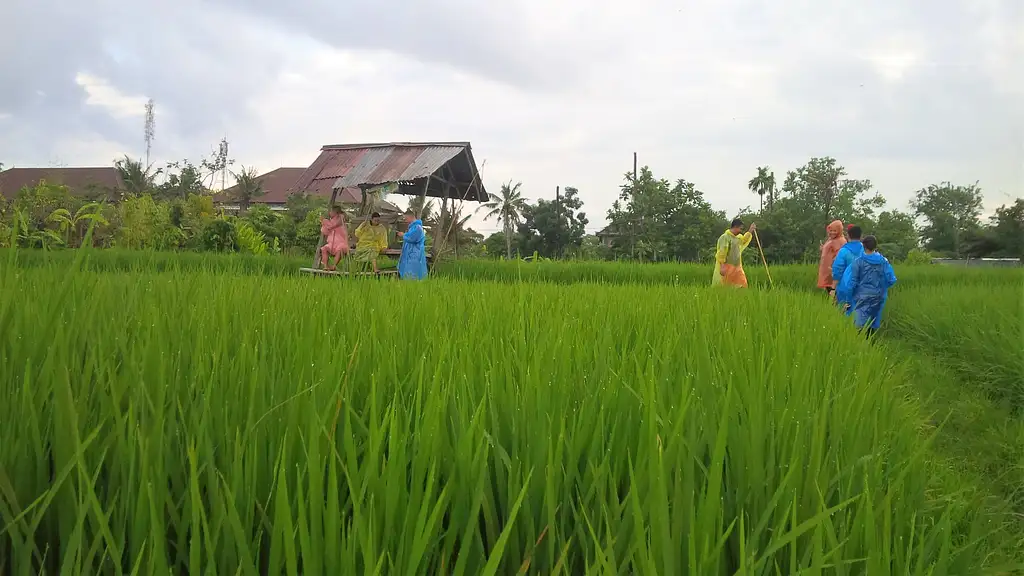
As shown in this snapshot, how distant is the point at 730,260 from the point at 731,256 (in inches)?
2.1

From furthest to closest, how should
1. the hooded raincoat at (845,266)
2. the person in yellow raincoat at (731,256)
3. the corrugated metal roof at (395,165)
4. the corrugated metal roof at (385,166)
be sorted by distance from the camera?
the corrugated metal roof at (385,166), the corrugated metal roof at (395,165), the person in yellow raincoat at (731,256), the hooded raincoat at (845,266)

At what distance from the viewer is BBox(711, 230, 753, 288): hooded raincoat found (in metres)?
5.86

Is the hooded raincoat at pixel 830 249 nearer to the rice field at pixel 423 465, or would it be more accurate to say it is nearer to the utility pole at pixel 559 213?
the rice field at pixel 423 465

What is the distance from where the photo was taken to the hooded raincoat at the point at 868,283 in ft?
16.5

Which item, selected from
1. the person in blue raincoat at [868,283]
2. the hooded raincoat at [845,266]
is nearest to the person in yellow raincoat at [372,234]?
the hooded raincoat at [845,266]

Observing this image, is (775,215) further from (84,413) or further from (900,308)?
(84,413)

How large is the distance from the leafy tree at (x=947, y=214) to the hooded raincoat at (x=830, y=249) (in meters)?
19.0

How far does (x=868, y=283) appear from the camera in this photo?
5066 mm

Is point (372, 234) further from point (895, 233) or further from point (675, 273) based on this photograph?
point (895, 233)

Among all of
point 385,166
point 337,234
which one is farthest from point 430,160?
point 337,234

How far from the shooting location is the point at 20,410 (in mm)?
751

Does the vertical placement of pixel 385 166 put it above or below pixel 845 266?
above

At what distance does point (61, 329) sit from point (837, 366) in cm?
186

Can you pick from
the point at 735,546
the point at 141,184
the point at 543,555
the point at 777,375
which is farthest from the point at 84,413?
the point at 141,184
